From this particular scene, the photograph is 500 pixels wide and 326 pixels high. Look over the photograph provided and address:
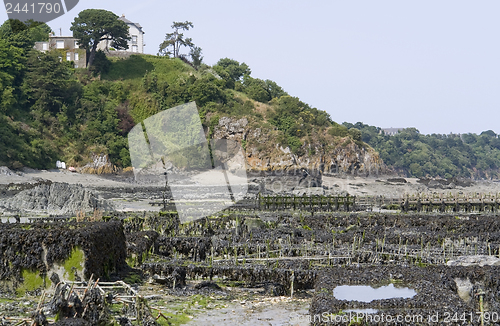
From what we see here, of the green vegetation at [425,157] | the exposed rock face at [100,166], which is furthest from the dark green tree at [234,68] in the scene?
the green vegetation at [425,157]

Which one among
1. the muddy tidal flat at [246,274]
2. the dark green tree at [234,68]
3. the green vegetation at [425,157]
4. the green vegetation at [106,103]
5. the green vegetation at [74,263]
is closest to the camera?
the muddy tidal flat at [246,274]

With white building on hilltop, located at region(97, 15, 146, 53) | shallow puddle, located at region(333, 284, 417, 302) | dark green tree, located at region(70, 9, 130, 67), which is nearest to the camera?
shallow puddle, located at region(333, 284, 417, 302)

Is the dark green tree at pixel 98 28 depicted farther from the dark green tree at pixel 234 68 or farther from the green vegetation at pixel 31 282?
the green vegetation at pixel 31 282

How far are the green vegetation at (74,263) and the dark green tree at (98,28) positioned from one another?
8396cm

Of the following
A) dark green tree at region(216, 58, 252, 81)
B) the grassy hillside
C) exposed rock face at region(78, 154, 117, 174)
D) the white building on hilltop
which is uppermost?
the white building on hilltop

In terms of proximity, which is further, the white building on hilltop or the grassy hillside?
the white building on hilltop

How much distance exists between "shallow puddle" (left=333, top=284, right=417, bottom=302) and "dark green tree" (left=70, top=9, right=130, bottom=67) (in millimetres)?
87972

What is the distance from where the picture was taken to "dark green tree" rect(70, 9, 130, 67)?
93.8m

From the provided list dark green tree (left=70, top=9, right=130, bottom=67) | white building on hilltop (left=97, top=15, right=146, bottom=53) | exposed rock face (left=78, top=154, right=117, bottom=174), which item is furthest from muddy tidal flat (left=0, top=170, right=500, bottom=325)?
white building on hilltop (left=97, top=15, right=146, bottom=53)

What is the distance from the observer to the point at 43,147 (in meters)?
72.9

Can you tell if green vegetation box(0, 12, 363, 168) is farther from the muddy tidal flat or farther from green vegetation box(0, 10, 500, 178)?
the muddy tidal flat

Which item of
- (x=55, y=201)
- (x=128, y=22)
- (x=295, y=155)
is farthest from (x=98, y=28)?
(x=55, y=201)

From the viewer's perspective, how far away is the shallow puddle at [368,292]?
13055mm

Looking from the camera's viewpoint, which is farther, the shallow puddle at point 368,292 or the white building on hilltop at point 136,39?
the white building on hilltop at point 136,39
